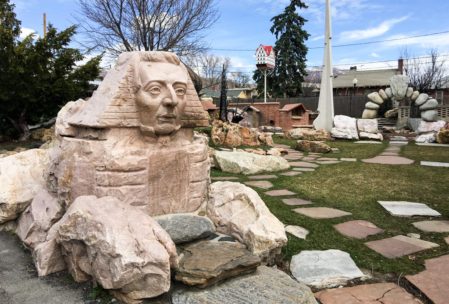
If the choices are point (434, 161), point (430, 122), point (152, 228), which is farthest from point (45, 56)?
point (430, 122)

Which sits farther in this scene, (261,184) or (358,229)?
(261,184)

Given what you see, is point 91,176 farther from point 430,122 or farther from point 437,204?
point 430,122

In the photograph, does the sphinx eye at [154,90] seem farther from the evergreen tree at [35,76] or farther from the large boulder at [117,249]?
the evergreen tree at [35,76]

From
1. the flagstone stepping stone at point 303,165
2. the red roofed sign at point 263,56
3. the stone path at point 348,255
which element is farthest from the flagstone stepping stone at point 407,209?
the red roofed sign at point 263,56

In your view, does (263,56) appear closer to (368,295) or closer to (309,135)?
(309,135)

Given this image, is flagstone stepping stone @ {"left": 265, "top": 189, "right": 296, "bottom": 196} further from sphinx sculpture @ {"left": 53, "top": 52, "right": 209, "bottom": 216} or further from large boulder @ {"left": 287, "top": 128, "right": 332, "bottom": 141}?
large boulder @ {"left": 287, "top": 128, "right": 332, "bottom": 141}

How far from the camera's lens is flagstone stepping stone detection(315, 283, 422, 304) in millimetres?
2227

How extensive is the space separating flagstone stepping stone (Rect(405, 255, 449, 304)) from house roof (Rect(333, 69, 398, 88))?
106ft

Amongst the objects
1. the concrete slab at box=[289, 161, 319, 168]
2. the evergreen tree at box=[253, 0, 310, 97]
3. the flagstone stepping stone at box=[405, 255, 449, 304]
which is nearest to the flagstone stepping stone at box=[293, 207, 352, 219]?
the flagstone stepping stone at box=[405, 255, 449, 304]

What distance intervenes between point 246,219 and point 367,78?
35415 millimetres

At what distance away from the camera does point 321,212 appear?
4039 millimetres

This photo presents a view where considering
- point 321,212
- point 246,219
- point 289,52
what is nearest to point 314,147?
point 321,212

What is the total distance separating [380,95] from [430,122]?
142 inches

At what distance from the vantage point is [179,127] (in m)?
2.86
